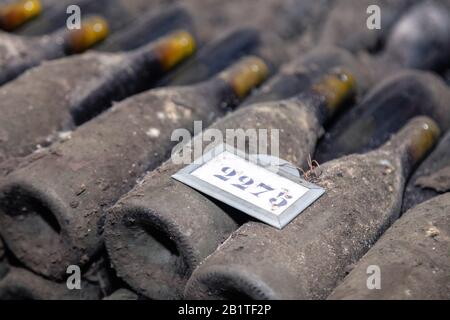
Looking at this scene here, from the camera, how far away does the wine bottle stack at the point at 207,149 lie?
1.05m

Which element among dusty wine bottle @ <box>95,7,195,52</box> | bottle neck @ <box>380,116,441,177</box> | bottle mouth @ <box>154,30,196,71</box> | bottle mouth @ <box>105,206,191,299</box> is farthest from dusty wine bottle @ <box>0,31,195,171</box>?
bottle neck @ <box>380,116,441,177</box>

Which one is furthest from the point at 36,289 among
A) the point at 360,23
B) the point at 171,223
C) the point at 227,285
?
the point at 360,23

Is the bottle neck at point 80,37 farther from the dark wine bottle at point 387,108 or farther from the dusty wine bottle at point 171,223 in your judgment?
the dark wine bottle at point 387,108

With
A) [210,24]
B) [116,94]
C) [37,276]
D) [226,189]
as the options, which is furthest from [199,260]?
[210,24]

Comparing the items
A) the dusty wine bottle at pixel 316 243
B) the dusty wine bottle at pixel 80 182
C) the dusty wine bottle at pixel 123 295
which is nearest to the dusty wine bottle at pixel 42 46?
the dusty wine bottle at pixel 80 182

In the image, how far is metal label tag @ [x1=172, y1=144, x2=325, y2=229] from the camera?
1.09 m

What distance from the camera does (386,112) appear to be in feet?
5.21

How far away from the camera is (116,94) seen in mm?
1576

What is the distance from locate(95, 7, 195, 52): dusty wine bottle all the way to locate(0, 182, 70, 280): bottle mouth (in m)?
0.67

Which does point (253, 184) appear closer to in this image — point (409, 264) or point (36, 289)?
point (409, 264)

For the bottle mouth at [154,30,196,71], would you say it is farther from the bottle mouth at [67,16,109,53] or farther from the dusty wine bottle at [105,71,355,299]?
the dusty wine bottle at [105,71,355,299]

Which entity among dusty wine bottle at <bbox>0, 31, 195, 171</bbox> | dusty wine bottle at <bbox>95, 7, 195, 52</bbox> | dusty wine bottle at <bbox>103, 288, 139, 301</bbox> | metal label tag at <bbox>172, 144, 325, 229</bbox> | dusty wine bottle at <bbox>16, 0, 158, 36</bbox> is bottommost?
dusty wine bottle at <bbox>103, 288, 139, 301</bbox>

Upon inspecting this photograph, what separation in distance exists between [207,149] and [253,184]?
0.50 ft

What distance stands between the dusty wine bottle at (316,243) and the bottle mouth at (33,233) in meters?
0.35
